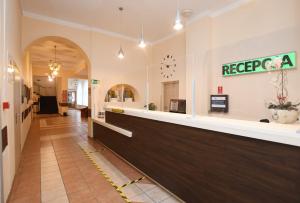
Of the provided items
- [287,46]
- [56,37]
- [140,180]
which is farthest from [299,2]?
[56,37]

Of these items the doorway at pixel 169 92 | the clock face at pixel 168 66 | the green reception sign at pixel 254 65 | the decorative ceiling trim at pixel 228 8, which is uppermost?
the decorative ceiling trim at pixel 228 8

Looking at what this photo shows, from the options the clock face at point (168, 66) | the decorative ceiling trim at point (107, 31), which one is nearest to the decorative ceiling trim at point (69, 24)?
the decorative ceiling trim at point (107, 31)

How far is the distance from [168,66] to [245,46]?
9.68 ft

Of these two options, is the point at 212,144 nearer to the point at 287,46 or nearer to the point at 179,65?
the point at 287,46

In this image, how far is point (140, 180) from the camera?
2.87m

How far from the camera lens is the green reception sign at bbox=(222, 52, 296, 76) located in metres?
3.33

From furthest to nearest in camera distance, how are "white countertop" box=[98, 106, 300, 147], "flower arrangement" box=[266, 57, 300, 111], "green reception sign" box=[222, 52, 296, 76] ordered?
"flower arrangement" box=[266, 57, 300, 111] → "green reception sign" box=[222, 52, 296, 76] → "white countertop" box=[98, 106, 300, 147]

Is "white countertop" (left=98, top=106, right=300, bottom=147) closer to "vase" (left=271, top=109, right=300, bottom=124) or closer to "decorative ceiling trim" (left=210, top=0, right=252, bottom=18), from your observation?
"vase" (left=271, top=109, right=300, bottom=124)

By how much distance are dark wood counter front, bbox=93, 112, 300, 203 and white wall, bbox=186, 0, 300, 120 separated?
2.67m

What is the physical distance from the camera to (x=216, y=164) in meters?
1.74

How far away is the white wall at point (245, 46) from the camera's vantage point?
3.38 m

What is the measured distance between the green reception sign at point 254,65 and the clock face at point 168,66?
2139mm

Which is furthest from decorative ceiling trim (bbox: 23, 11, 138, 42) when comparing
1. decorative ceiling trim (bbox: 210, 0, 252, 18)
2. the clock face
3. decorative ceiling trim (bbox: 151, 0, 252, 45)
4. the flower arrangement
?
the flower arrangement

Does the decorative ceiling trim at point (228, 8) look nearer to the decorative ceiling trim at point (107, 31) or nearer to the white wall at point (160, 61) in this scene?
the decorative ceiling trim at point (107, 31)
